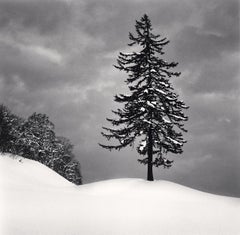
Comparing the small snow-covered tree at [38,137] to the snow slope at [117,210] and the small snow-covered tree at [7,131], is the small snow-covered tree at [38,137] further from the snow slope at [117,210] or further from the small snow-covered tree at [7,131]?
the snow slope at [117,210]

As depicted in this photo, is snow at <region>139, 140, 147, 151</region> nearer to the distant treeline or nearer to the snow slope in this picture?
the snow slope

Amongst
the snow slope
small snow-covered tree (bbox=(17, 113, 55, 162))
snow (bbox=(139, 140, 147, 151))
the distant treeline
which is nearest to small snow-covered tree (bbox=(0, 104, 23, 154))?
the distant treeline

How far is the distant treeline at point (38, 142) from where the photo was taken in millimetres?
38519

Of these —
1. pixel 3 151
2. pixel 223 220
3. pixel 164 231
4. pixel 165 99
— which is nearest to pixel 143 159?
pixel 165 99

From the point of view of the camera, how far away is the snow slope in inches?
589

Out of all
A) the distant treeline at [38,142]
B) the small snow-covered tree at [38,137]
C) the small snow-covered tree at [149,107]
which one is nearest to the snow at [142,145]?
the small snow-covered tree at [149,107]

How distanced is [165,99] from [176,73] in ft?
9.23

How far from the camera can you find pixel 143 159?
27.5 metres

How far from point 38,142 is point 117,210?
32.4 meters

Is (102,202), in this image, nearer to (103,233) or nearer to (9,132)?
(103,233)

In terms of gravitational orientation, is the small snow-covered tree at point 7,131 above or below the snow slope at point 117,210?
above

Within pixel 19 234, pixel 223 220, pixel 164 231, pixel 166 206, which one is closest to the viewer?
pixel 19 234

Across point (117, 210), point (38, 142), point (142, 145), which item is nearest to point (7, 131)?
point (38, 142)

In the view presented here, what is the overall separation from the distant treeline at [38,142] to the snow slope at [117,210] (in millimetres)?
14781
